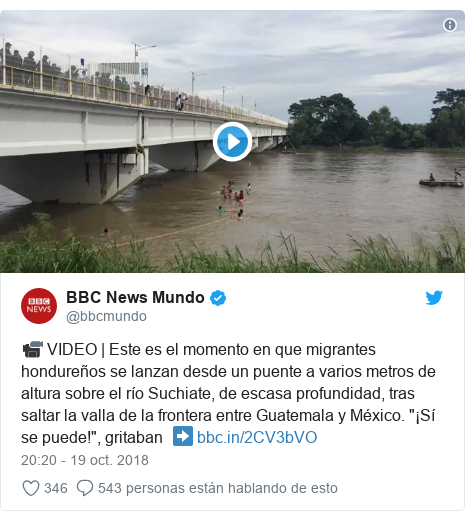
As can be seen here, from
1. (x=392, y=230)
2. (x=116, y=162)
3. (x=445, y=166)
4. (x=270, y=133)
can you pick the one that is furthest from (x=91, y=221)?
(x=270, y=133)

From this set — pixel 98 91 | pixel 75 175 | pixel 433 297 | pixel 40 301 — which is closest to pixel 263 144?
pixel 75 175

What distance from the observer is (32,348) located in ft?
10.5

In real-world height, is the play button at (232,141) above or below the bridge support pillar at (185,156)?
below

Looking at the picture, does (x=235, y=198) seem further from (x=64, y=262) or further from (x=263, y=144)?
(x=263, y=144)

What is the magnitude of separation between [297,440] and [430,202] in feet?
91.0

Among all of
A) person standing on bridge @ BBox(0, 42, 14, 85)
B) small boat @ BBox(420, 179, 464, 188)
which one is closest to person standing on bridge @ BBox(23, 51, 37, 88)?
person standing on bridge @ BBox(0, 42, 14, 85)

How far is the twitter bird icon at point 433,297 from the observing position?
325cm

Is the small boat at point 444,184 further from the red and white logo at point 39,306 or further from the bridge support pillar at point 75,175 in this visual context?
the red and white logo at point 39,306

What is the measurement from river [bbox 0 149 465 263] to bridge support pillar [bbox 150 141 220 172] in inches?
151

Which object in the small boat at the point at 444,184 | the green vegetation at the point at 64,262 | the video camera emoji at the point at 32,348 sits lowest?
the video camera emoji at the point at 32,348

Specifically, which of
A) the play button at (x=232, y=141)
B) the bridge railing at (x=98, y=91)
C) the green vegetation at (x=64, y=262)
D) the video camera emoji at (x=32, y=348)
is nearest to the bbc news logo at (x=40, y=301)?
the video camera emoji at (x=32, y=348)

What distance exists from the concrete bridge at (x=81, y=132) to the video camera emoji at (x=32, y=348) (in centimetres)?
1392

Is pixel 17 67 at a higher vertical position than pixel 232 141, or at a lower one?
higher

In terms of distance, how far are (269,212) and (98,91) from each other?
9276 millimetres
